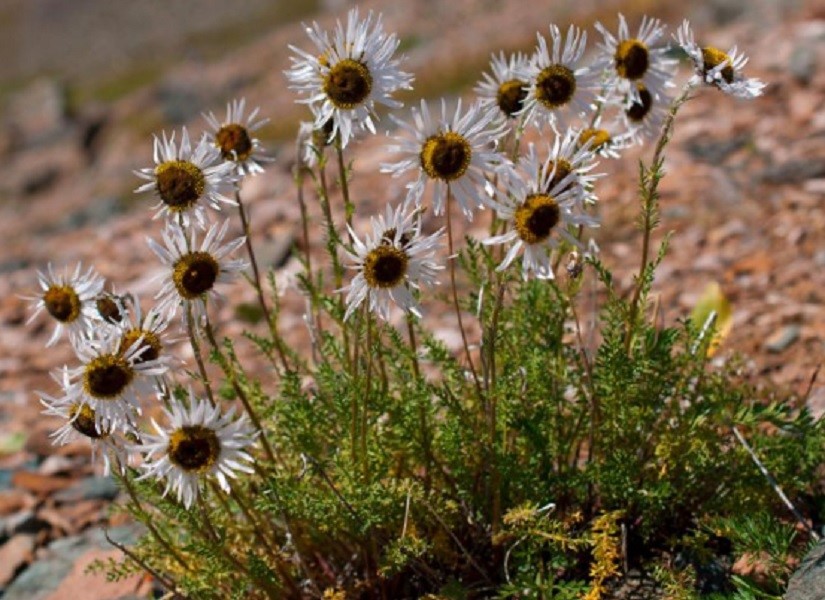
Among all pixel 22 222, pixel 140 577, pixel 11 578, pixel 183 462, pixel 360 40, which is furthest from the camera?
pixel 22 222

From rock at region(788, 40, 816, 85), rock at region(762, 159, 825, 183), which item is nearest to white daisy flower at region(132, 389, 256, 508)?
rock at region(762, 159, 825, 183)

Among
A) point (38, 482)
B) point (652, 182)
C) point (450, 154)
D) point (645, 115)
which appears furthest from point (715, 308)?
point (38, 482)

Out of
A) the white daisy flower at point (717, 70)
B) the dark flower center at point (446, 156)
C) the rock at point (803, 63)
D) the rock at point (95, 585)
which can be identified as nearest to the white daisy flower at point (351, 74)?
the dark flower center at point (446, 156)

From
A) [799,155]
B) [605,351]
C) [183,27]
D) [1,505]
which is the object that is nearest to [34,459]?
[1,505]

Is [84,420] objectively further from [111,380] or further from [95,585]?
[95,585]

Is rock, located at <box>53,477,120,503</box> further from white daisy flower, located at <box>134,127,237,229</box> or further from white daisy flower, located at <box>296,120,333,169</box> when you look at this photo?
white daisy flower, located at <box>134,127,237,229</box>

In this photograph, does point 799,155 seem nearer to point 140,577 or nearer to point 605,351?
point 605,351
